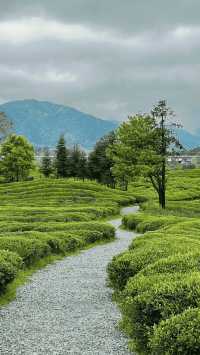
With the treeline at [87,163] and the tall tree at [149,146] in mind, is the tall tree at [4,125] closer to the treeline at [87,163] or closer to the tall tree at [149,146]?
the tall tree at [149,146]

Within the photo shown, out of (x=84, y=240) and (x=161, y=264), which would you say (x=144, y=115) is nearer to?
(x=84, y=240)

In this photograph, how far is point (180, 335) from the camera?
9953 millimetres

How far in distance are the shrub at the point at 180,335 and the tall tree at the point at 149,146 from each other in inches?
2273

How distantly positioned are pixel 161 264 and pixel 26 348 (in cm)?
522

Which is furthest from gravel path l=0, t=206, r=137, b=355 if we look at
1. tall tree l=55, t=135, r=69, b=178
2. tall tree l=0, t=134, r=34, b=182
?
tall tree l=55, t=135, r=69, b=178

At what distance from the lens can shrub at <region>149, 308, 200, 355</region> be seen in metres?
9.81

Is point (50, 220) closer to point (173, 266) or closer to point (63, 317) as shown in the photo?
point (63, 317)

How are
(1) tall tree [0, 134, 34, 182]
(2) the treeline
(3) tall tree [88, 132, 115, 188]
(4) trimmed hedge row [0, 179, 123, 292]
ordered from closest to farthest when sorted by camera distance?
1. (4) trimmed hedge row [0, 179, 123, 292]
2. (1) tall tree [0, 134, 34, 182]
3. (3) tall tree [88, 132, 115, 188]
4. (2) the treeline

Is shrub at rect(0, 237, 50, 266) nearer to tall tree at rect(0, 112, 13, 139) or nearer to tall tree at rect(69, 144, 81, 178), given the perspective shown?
tall tree at rect(0, 112, 13, 139)

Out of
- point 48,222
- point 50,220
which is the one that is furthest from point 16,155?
point 48,222

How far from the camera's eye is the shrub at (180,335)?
9.81 m

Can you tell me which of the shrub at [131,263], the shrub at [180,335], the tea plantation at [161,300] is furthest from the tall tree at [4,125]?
the shrub at [180,335]

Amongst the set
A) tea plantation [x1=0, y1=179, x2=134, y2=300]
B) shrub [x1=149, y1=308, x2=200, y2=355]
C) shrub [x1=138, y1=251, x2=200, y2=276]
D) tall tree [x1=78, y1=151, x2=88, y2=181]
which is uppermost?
tall tree [x1=78, y1=151, x2=88, y2=181]

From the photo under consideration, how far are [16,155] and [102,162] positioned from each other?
20553 millimetres
